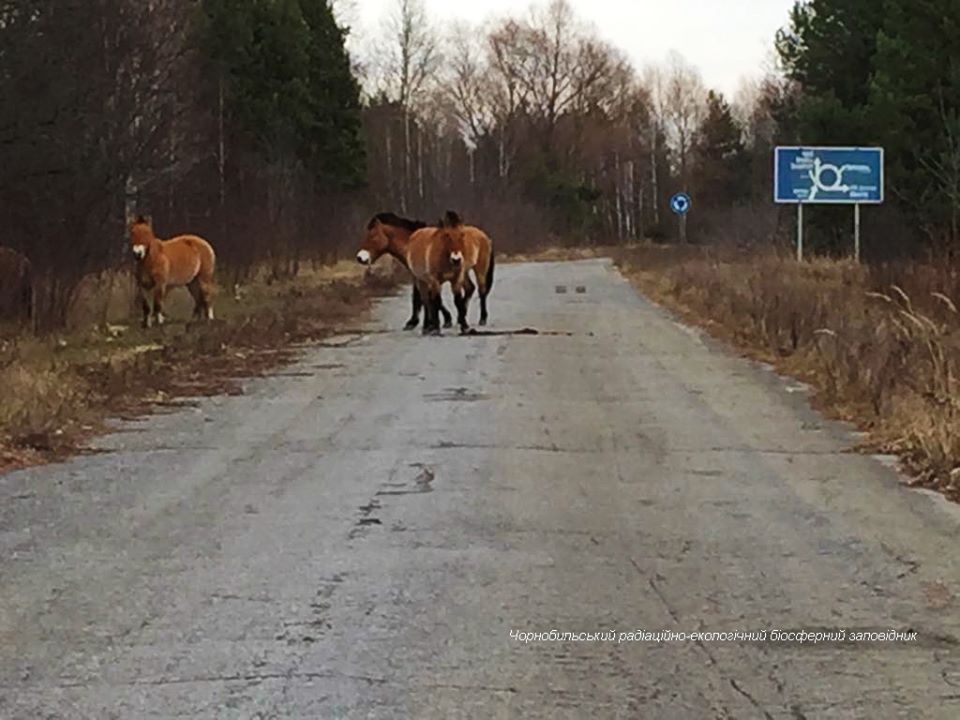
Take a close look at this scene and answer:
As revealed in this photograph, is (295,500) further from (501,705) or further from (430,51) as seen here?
(430,51)

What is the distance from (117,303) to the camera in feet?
85.6

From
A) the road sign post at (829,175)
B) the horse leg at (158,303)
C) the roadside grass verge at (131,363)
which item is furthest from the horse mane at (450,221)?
the road sign post at (829,175)

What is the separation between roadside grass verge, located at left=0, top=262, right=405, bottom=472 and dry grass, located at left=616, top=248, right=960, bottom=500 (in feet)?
19.7

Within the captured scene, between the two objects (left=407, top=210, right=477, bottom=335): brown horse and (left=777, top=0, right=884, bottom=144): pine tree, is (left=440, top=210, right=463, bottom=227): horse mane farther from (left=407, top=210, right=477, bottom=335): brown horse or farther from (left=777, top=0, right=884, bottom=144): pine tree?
(left=777, top=0, right=884, bottom=144): pine tree

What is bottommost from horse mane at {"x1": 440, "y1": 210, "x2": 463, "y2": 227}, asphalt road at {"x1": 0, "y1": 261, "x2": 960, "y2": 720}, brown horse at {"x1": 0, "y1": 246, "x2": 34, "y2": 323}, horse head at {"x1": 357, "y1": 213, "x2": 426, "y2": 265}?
asphalt road at {"x1": 0, "y1": 261, "x2": 960, "y2": 720}

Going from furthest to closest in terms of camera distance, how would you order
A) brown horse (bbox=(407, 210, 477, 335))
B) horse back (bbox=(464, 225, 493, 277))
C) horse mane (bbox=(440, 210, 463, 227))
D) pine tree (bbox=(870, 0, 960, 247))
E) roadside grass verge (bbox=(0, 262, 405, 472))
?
1. pine tree (bbox=(870, 0, 960, 247))
2. horse back (bbox=(464, 225, 493, 277))
3. horse mane (bbox=(440, 210, 463, 227))
4. brown horse (bbox=(407, 210, 477, 335))
5. roadside grass verge (bbox=(0, 262, 405, 472))

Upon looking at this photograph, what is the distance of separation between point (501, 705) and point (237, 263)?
1159 inches

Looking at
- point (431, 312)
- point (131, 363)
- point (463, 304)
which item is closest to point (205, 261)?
point (431, 312)

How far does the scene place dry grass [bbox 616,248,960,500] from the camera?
11.4m

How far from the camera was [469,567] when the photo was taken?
7730 millimetres

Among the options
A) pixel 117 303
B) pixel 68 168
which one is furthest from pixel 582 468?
pixel 117 303

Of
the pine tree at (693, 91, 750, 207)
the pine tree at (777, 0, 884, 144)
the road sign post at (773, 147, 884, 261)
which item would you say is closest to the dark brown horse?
the road sign post at (773, 147, 884, 261)

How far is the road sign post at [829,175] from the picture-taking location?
38.6 m

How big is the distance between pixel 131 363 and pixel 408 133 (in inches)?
2655
